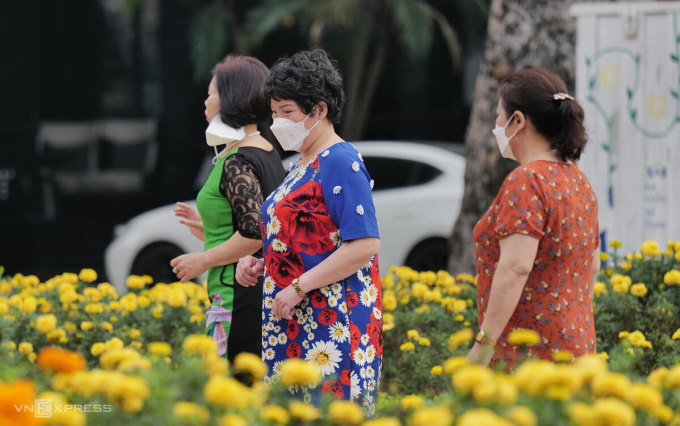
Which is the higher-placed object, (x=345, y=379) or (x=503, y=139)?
(x=503, y=139)

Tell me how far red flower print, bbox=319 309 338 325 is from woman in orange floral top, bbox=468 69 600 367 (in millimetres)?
426

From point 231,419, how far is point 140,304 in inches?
132

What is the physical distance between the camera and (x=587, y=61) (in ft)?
19.2

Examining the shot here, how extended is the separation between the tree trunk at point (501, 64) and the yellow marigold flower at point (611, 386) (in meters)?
4.59

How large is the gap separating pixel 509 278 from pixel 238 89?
130cm

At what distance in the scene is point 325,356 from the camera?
2955 mm

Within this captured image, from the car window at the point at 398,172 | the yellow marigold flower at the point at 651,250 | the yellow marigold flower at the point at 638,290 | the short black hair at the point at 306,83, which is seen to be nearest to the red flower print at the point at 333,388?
the short black hair at the point at 306,83

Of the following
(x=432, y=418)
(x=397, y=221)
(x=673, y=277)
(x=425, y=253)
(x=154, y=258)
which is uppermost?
(x=432, y=418)

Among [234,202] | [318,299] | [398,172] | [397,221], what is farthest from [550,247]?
[398,172]

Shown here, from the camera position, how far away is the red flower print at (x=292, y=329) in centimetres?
302

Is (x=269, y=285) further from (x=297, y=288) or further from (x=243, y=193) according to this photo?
(x=243, y=193)

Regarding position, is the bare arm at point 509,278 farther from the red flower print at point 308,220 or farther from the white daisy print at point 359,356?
the red flower print at point 308,220

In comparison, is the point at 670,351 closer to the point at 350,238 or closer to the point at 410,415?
the point at 350,238

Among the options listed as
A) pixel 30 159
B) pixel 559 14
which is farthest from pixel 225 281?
pixel 30 159
